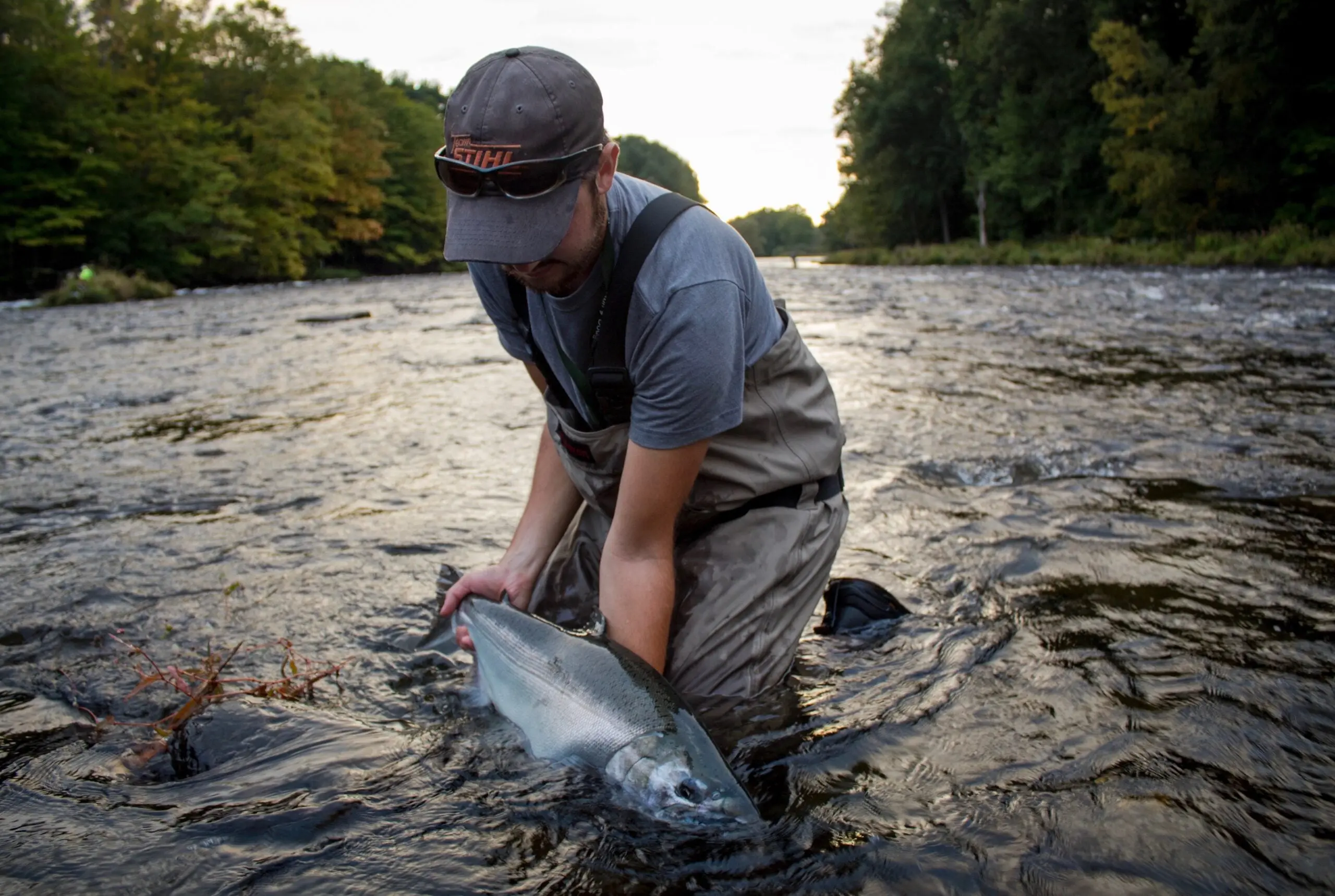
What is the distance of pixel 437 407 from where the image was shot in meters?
7.66

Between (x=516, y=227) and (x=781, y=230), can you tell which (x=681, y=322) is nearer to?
(x=516, y=227)

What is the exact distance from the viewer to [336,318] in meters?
17.5

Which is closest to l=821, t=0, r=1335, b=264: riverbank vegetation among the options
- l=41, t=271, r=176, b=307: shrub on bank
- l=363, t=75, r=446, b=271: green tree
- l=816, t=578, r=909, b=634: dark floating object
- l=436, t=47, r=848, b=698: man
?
l=816, t=578, r=909, b=634: dark floating object

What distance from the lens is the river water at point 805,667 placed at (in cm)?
201

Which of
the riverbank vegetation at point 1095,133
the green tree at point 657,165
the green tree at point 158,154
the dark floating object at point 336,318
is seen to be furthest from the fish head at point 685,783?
the green tree at point 657,165

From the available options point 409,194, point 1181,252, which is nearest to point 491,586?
point 1181,252

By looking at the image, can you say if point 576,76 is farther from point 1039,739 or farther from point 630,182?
point 1039,739

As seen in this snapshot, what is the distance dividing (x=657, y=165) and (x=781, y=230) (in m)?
33.1

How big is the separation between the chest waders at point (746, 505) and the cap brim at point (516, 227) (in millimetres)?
448

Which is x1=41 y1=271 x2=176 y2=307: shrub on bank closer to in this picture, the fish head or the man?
the man

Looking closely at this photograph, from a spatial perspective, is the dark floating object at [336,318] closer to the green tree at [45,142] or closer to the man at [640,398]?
the man at [640,398]

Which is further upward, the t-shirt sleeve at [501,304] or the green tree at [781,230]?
the green tree at [781,230]

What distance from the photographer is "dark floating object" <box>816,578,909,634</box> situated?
3.27 metres

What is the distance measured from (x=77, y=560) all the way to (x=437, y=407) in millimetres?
3855
